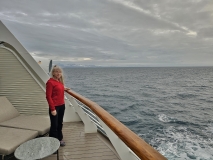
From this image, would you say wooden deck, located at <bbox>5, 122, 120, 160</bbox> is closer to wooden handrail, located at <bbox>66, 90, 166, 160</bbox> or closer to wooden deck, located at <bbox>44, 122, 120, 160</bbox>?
wooden deck, located at <bbox>44, 122, 120, 160</bbox>

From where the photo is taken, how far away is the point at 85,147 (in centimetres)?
215

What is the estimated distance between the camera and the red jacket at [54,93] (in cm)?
196

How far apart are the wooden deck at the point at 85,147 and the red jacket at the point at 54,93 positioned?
0.59 meters

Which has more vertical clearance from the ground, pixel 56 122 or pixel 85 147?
pixel 56 122

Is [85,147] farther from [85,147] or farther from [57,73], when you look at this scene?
[57,73]

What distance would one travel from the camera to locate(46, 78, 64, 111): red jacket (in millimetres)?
1960

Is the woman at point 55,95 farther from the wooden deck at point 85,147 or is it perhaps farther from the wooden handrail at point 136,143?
the wooden handrail at point 136,143

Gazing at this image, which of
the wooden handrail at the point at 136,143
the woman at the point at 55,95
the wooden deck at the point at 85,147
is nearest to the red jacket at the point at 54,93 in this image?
the woman at the point at 55,95

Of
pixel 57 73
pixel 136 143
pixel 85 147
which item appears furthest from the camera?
pixel 85 147

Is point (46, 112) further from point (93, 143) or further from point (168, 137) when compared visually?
point (168, 137)

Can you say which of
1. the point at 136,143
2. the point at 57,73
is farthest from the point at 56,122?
the point at 136,143

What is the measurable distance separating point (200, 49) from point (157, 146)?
4887 centimetres

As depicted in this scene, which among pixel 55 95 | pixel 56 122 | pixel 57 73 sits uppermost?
pixel 57 73

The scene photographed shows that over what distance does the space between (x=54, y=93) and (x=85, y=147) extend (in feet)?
2.69
